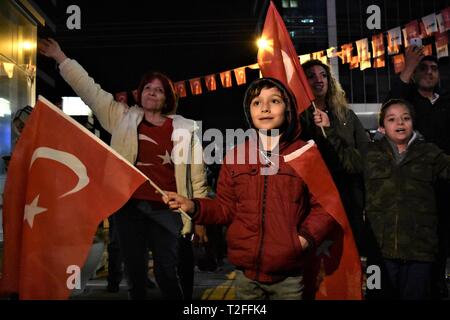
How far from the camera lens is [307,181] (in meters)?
2.90

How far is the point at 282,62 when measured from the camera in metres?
3.49

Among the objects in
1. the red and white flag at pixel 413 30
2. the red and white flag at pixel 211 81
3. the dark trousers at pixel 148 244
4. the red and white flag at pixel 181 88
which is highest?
the red and white flag at pixel 413 30

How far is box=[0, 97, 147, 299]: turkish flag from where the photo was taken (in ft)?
9.91

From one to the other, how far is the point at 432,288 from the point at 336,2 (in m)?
3.15

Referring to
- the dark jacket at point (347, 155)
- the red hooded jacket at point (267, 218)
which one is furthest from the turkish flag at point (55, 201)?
the dark jacket at point (347, 155)

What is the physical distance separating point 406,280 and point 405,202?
0.55 m

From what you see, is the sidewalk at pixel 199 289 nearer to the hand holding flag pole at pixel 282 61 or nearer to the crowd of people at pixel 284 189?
the crowd of people at pixel 284 189

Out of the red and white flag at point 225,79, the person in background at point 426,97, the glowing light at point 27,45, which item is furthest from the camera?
the red and white flag at point 225,79

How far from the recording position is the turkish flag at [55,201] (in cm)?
302

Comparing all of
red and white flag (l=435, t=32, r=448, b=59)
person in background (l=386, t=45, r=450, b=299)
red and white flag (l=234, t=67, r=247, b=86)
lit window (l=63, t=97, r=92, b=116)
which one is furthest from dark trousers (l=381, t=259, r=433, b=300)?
red and white flag (l=435, t=32, r=448, b=59)

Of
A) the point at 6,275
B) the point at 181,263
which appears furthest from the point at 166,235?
the point at 6,275

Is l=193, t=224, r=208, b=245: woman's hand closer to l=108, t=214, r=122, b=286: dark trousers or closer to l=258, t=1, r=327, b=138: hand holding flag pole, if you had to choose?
l=108, t=214, r=122, b=286: dark trousers

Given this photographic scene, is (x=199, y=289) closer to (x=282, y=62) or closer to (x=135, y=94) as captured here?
(x=135, y=94)

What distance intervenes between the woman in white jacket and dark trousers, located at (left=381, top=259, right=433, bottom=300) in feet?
4.77
